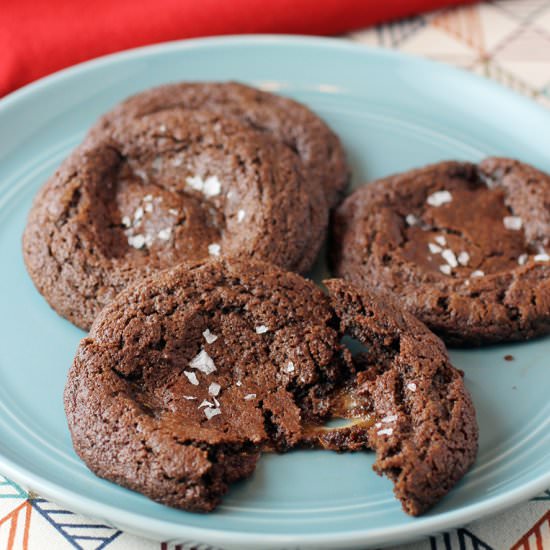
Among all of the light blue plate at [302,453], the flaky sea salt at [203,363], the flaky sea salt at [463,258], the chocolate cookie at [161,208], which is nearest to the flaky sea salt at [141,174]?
the chocolate cookie at [161,208]

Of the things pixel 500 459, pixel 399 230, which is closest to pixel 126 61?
pixel 399 230

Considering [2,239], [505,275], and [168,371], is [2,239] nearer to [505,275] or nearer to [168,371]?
[168,371]

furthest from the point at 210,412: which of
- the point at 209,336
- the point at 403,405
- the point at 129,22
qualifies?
the point at 129,22

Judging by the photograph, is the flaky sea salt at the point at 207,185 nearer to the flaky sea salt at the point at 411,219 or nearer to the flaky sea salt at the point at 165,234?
the flaky sea salt at the point at 165,234

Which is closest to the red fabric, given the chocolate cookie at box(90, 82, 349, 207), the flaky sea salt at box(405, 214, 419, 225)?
the chocolate cookie at box(90, 82, 349, 207)

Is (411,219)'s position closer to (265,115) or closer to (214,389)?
(265,115)
